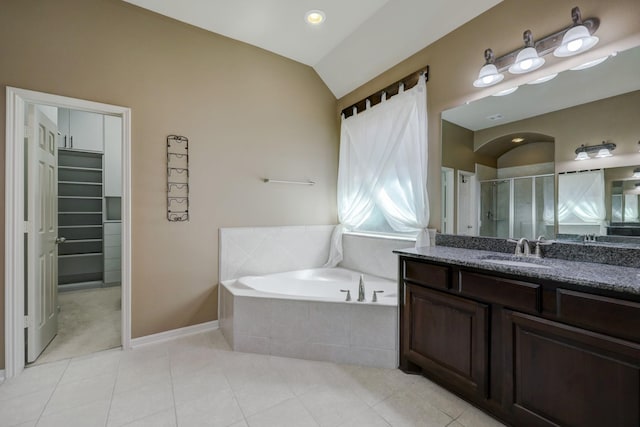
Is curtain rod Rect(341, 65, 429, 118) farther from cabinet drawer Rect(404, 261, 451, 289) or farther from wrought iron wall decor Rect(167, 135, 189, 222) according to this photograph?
wrought iron wall decor Rect(167, 135, 189, 222)

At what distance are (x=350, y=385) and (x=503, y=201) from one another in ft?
5.71

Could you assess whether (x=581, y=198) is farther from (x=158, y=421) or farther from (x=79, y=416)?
(x=79, y=416)

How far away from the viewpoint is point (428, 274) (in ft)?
6.15

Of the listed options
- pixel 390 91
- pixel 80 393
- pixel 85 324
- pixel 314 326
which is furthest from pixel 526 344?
pixel 85 324

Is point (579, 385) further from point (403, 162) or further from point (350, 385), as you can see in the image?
point (403, 162)

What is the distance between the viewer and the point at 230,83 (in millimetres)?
2938

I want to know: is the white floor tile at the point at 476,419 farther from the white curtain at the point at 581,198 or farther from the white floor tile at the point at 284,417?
the white curtain at the point at 581,198

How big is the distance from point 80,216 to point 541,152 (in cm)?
590

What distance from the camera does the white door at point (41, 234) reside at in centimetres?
217

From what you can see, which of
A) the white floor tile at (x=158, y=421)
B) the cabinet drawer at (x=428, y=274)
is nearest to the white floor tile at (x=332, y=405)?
the white floor tile at (x=158, y=421)

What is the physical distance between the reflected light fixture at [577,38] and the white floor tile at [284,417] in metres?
2.64

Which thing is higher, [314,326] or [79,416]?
[314,326]

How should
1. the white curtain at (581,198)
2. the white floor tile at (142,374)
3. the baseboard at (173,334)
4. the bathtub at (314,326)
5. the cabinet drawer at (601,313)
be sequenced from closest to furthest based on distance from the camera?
the cabinet drawer at (601,313), the white curtain at (581,198), the white floor tile at (142,374), the bathtub at (314,326), the baseboard at (173,334)

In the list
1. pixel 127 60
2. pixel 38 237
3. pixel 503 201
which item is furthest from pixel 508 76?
pixel 38 237
